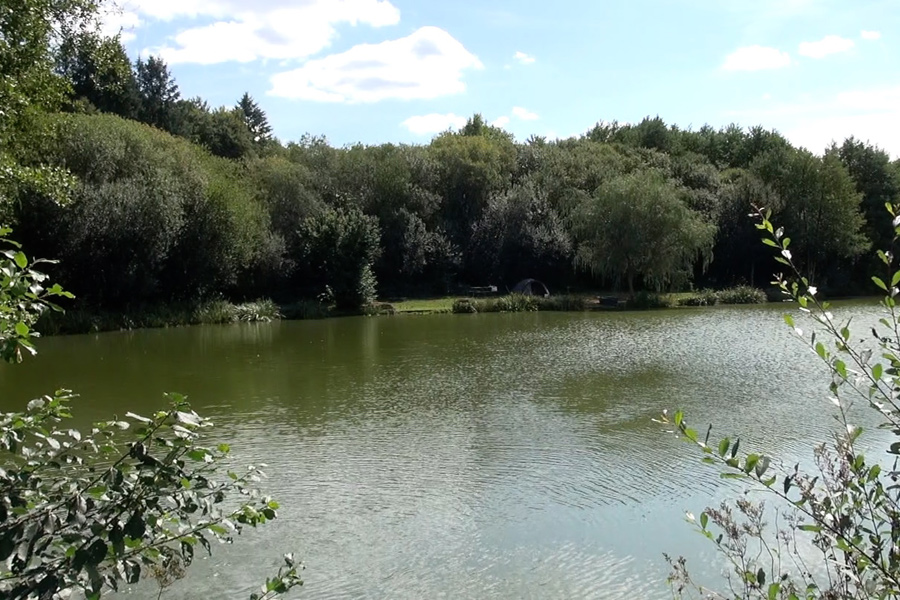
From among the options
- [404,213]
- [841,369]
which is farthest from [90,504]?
[404,213]

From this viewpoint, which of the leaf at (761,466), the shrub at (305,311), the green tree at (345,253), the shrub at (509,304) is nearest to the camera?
the leaf at (761,466)

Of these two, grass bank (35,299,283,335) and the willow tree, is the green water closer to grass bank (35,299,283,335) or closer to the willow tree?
grass bank (35,299,283,335)

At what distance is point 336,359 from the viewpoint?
18875 millimetres

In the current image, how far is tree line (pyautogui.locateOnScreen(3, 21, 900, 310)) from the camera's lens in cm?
2681

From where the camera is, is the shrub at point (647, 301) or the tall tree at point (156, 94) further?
the tall tree at point (156, 94)

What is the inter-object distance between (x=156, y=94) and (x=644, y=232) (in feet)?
97.9

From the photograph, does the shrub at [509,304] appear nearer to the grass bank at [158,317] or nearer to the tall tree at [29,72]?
the grass bank at [158,317]

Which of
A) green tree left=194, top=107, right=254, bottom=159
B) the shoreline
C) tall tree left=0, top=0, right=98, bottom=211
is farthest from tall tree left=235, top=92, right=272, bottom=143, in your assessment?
tall tree left=0, top=0, right=98, bottom=211

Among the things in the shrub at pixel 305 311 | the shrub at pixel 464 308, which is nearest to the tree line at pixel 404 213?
the shrub at pixel 305 311

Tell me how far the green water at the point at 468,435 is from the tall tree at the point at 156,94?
23622 mm

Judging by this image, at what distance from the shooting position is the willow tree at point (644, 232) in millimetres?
32531

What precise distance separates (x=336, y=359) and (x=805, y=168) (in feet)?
93.5

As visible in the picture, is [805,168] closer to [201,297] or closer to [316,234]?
[316,234]

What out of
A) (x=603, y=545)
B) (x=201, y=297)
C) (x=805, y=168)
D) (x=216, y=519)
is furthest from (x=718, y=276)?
(x=216, y=519)
